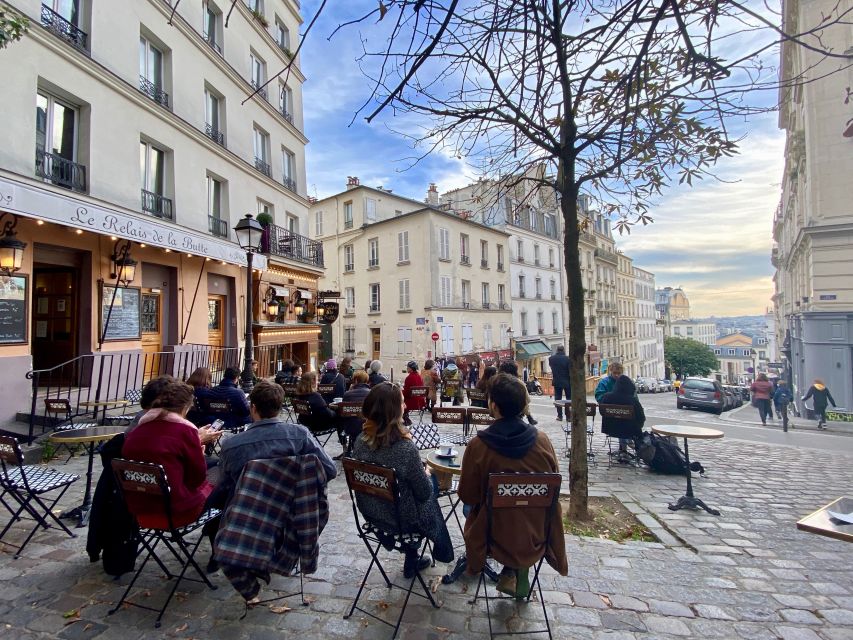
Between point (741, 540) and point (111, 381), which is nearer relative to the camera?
point (741, 540)

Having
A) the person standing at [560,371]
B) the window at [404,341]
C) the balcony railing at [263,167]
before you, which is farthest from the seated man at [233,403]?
the window at [404,341]

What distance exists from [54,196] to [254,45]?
34.4 feet

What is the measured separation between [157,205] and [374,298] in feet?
56.8

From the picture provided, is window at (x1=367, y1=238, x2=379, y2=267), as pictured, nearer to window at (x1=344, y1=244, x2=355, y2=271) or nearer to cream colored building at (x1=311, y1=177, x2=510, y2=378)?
cream colored building at (x1=311, y1=177, x2=510, y2=378)

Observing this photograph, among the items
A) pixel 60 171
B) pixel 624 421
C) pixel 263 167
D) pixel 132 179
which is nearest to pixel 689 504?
pixel 624 421

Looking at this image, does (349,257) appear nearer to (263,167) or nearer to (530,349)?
(263,167)

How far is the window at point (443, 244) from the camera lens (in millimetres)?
25391

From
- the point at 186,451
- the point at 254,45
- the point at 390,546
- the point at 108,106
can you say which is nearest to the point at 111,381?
the point at 108,106

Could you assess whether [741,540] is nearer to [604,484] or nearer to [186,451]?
[604,484]

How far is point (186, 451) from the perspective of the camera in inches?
116

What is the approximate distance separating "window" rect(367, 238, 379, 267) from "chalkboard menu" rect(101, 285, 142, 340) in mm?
18285

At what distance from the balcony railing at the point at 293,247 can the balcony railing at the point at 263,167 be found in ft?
5.94

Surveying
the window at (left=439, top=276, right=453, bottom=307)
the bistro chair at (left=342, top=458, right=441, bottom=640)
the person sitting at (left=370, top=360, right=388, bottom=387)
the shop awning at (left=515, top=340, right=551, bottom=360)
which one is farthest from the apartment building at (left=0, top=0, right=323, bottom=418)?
the shop awning at (left=515, top=340, right=551, bottom=360)

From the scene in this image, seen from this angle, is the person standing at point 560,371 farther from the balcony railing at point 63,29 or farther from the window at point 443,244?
the window at point 443,244
